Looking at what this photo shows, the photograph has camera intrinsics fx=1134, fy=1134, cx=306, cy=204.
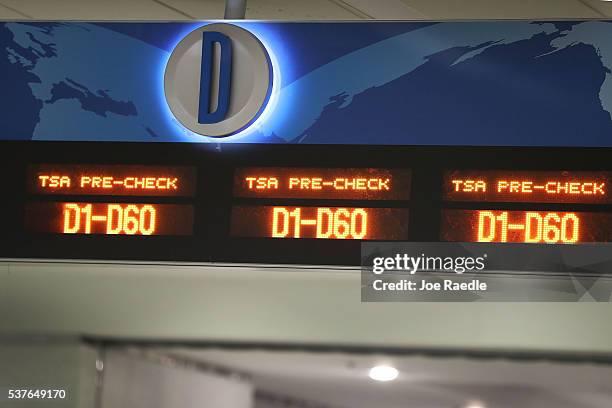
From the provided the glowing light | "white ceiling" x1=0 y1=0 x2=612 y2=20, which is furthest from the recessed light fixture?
the glowing light

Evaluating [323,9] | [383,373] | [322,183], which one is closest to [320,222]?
[322,183]

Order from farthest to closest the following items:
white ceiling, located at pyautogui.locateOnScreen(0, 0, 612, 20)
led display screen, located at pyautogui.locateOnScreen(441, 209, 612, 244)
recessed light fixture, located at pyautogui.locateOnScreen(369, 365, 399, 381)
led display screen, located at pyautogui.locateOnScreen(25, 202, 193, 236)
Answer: recessed light fixture, located at pyautogui.locateOnScreen(369, 365, 399, 381) < white ceiling, located at pyautogui.locateOnScreen(0, 0, 612, 20) < led display screen, located at pyautogui.locateOnScreen(25, 202, 193, 236) < led display screen, located at pyautogui.locateOnScreen(441, 209, 612, 244)

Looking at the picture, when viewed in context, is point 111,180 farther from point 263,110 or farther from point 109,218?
point 263,110

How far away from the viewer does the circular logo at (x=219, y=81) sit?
11.5 feet

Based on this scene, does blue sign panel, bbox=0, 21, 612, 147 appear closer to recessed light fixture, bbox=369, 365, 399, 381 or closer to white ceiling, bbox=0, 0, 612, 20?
white ceiling, bbox=0, 0, 612, 20

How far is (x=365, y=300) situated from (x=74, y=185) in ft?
3.14

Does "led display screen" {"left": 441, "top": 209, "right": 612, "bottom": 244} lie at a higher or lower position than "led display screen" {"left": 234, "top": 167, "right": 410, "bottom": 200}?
lower

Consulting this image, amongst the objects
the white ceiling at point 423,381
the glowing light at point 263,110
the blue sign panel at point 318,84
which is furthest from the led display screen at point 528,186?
the white ceiling at point 423,381

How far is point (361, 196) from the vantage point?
10.9 ft

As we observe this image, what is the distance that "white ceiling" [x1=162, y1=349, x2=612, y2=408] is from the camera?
8.16 m

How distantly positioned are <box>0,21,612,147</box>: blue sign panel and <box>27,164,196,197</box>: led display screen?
0.35ft

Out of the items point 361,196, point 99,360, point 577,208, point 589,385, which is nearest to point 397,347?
point 361,196

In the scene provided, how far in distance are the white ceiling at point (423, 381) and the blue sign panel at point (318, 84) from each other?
424 centimetres

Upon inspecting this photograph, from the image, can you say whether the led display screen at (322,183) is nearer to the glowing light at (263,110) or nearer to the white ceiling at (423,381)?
the glowing light at (263,110)
